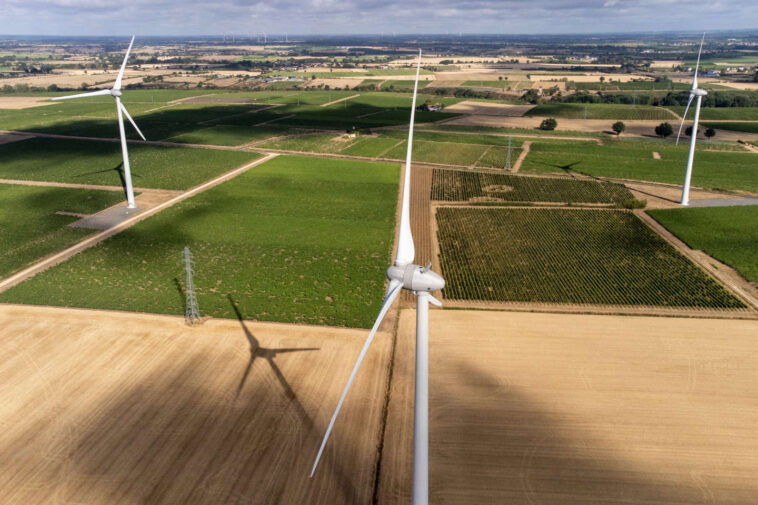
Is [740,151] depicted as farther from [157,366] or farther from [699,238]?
[157,366]

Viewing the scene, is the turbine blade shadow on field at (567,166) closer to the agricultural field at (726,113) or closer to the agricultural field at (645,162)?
the agricultural field at (645,162)

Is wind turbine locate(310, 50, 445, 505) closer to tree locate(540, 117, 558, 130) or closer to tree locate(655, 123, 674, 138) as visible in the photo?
tree locate(540, 117, 558, 130)

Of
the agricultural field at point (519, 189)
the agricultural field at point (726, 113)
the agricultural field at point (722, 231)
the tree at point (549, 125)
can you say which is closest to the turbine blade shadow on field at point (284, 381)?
the agricultural field at point (519, 189)

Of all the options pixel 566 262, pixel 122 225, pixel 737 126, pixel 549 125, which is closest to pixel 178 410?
pixel 122 225

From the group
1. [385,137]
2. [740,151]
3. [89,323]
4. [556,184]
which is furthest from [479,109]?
[89,323]

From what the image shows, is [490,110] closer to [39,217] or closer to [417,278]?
[39,217]

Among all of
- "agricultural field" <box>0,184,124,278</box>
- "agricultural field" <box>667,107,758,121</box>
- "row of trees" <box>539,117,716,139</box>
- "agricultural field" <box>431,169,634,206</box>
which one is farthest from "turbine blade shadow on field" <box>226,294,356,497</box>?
"agricultural field" <box>667,107,758,121</box>
